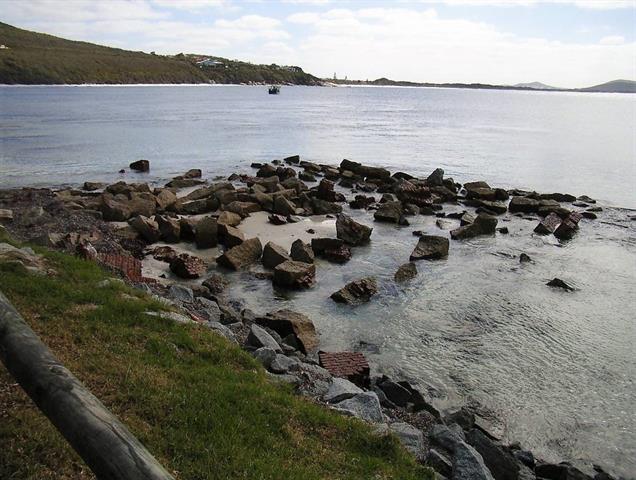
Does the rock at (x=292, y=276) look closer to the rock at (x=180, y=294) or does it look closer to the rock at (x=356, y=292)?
the rock at (x=356, y=292)

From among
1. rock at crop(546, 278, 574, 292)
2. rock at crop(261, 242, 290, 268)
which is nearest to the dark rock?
rock at crop(261, 242, 290, 268)

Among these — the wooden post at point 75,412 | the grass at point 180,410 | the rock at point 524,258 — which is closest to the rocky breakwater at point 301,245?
the grass at point 180,410

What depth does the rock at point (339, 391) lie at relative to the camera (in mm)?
9383

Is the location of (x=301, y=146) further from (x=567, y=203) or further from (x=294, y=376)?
(x=294, y=376)

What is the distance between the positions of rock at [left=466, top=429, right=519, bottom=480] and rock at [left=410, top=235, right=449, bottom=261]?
1229cm

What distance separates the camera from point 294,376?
9.98 m

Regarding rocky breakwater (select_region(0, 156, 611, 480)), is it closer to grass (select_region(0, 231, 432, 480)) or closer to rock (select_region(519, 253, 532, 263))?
grass (select_region(0, 231, 432, 480))

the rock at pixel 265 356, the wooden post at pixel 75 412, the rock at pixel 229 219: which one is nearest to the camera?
the wooden post at pixel 75 412

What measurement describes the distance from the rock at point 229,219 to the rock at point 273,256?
4.47 m

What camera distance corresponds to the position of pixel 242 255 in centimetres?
1959

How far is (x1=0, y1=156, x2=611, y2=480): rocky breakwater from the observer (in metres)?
9.59

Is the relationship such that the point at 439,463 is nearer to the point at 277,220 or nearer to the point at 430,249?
the point at 430,249

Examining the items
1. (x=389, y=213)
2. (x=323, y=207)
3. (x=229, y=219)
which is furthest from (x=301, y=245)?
(x=389, y=213)

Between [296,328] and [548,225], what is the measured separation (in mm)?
18939
